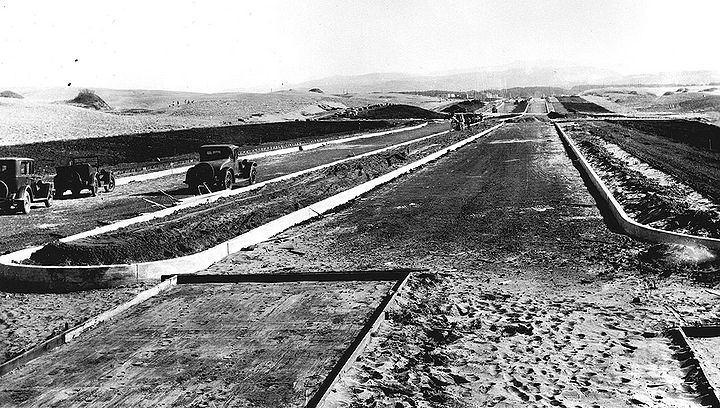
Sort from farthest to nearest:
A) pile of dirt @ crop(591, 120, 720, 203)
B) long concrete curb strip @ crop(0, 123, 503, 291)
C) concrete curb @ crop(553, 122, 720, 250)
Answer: pile of dirt @ crop(591, 120, 720, 203)
concrete curb @ crop(553, 122, 720, 250)
long concrete curb strip @ crop(0, 123, 503, 291)

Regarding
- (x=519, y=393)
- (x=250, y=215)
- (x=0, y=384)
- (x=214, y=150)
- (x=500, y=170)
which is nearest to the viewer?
(x=519, y=393)

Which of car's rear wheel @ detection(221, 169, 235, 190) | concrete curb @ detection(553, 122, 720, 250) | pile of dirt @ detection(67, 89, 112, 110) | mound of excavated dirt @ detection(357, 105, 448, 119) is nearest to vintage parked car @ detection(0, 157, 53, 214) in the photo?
car's rear wheel @ detection(221, 169, 235, 190)

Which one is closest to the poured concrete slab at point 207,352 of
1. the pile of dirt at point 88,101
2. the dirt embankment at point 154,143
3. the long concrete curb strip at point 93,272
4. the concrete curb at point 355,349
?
the concrete curb at point 355,349

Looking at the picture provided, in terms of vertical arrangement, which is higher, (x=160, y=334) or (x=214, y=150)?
(x=214, y=150)

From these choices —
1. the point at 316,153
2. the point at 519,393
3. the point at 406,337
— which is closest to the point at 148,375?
the point at 406,337

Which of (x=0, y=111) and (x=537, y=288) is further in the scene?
(x=0, y=111)

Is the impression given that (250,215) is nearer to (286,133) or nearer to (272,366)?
(272,366)

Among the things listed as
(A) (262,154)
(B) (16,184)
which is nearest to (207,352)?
(B) (16,184)

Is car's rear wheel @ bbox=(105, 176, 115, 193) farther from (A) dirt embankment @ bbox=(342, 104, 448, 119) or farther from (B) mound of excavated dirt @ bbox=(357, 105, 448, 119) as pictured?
(B) mound of excavated dirt @ bbox=(357, 105, 448, 119)
